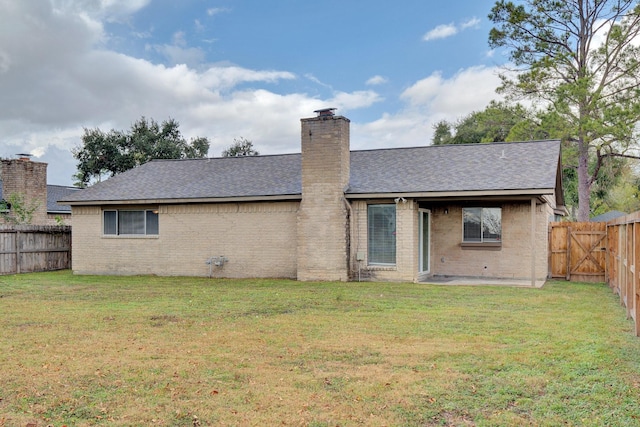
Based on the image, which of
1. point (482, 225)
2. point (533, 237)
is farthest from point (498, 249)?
point (533, 237)

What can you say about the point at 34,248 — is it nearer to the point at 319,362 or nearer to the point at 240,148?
the point at 319,362

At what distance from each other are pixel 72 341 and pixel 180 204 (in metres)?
9.65

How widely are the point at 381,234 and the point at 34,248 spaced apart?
1265 cm

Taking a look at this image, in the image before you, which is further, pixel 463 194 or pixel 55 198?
pixel 55 198

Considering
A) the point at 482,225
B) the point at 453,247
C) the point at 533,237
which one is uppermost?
the point at 482,225

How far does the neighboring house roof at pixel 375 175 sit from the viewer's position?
14023mm

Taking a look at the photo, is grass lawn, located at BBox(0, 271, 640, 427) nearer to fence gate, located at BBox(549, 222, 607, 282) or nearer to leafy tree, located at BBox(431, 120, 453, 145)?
fence gate, located at BBox(549, 222, 607, 282)

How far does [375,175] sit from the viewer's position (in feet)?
51.9

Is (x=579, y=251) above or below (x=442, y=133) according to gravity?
below

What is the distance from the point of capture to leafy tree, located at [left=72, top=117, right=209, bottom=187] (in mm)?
39250

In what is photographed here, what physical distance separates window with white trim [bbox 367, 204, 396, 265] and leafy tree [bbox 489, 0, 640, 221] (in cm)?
1382

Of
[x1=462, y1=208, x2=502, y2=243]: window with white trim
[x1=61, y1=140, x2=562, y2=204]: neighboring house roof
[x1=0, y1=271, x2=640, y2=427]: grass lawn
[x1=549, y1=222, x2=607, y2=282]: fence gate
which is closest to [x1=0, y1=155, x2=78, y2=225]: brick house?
[x1=61, y1=140, x2=562, y2=204]: neighboring house roof

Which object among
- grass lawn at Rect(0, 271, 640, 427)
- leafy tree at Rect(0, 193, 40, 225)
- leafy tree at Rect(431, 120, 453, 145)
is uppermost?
leafy tree at Rect(431, 120, 453, 145)

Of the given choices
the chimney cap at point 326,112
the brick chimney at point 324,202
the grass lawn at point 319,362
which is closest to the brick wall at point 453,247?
the brick chimney at point 324,202
